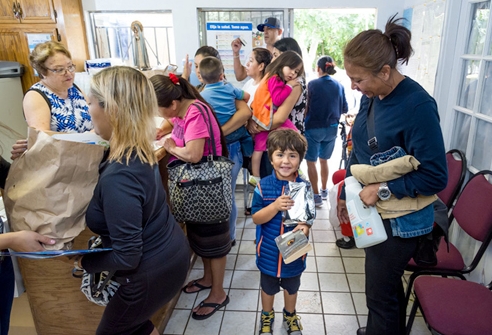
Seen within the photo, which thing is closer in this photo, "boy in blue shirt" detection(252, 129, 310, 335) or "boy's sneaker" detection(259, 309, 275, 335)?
"boy in blue shirt" detection(252, 129, 310, 335)

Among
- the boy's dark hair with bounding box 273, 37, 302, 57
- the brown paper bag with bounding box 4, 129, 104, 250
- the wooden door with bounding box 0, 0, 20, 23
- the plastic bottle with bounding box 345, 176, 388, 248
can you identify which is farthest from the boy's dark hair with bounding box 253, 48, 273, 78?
the wooden door with bounding box 0, 0, 20, 23

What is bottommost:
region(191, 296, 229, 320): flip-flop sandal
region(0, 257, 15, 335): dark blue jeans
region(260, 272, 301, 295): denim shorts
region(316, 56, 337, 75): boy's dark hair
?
region(191, 296, 229, 320): flip-flop sandal

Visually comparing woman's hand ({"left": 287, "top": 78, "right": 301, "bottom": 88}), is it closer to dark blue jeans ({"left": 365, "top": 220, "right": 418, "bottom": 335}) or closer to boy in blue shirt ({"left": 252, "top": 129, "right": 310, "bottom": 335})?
boy in blue shirt ({"left": 252, "top": 129, "right": 310, "bottom": 335})

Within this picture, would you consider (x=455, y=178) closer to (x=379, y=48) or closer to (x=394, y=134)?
(x=394, y=134)

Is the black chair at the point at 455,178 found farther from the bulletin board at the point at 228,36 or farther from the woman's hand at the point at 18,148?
the bulletin board at the point at 228,36

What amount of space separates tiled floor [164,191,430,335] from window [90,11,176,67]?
2265mm

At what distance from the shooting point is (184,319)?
6.90 feet

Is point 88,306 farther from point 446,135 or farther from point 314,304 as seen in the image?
point 446,135

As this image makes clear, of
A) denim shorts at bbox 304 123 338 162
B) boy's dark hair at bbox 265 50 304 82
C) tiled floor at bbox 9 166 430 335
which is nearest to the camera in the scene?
tiled floor at bbox 9 166 430 335

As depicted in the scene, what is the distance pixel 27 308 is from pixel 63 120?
104 cm

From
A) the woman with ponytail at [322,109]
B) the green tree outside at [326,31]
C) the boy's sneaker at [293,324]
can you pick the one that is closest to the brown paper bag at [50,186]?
the boy's sneaker at [293,324]

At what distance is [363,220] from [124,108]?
0.99 meters

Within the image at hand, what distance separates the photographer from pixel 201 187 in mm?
1817

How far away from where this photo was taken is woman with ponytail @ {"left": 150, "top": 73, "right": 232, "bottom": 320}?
1767mm
